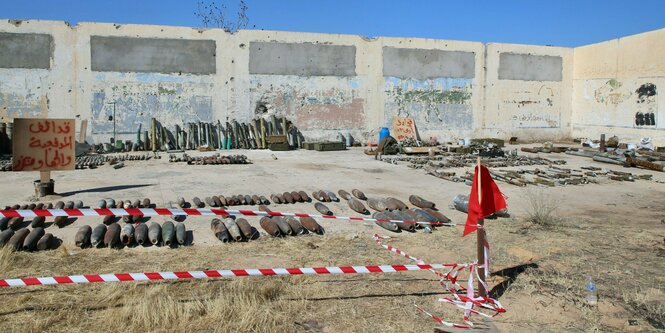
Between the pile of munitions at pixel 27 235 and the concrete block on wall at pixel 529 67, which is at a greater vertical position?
the concrete block on wall at pixel 529 67

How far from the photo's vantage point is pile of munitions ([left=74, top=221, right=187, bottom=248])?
586cm

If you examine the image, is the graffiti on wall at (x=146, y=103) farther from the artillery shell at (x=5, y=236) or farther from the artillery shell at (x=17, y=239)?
the artillery shell at (x=17, y=239)

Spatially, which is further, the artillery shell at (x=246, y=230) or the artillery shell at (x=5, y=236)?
the artillery shell at (x=246, y=230)

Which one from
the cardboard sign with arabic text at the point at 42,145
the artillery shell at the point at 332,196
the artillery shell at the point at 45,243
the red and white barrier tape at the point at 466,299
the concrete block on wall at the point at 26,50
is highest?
the concrete block on wall at the point at 26,50

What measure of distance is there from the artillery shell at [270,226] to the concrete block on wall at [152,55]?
42.6 ft

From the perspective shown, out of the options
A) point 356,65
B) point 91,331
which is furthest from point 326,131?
point 91,331

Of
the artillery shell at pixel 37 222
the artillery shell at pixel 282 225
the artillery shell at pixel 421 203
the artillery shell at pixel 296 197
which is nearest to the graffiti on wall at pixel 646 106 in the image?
the artillery shell at pixel 421 203

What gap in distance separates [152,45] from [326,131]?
7.24 metres

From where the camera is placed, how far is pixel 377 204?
8320 millimetres

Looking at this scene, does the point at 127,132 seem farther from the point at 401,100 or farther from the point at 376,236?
the point at 376,236

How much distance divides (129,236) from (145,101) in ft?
43.0

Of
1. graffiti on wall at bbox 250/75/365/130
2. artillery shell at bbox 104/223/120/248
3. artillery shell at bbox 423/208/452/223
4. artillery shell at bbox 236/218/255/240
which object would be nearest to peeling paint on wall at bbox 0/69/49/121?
graffiti on wall at bbox 250/75/365/130

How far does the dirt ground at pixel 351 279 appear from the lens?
154 inches

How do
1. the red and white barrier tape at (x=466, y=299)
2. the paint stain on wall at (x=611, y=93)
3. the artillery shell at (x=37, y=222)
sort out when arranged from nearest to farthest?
1. the red and white barrier tape at (x=466, y=299)
2. the artillery shell at (x=37, y=222)
3. the paint stain on wall at (x=611, y=93)
